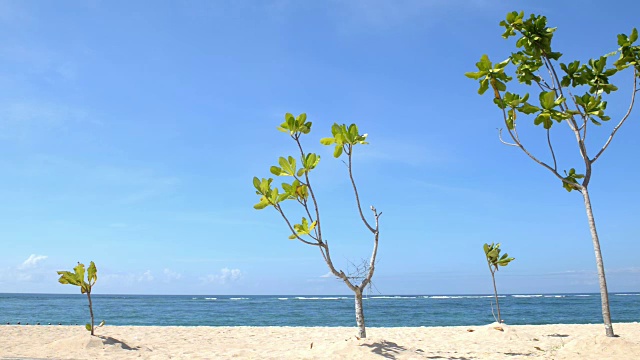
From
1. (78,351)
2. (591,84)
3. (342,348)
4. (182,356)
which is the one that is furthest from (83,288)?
(591,84)

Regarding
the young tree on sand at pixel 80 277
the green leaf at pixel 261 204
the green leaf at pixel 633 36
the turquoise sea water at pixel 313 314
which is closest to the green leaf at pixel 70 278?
the young tree on sand at pixel 80 277

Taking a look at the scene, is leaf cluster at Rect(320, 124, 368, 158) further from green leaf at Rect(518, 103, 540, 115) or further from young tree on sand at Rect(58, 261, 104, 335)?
young tree on sand at Rect(58, 261, 104, 335)

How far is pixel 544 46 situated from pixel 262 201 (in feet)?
24.1

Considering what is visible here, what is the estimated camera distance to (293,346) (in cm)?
1363

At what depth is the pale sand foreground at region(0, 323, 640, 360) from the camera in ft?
30.5

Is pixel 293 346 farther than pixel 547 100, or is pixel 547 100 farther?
pixel 293 346

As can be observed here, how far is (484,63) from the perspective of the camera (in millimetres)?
9883

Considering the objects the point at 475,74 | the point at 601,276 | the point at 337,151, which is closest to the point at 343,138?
the point at 337,151

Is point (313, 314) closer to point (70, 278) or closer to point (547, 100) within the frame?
point (70, 278)

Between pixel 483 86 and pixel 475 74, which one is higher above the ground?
pixel 475 74

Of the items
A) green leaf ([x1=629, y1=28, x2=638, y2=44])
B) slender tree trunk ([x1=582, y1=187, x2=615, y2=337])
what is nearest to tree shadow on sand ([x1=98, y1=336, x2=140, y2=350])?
slender tree trunk ([x1=582, y1=187, x2=615, y2=337])

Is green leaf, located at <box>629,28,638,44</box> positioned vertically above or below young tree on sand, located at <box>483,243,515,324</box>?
above

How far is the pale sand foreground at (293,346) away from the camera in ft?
30.5

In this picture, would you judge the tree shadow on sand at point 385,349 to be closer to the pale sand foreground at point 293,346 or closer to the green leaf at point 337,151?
the pale sand foreground at point 293,346
